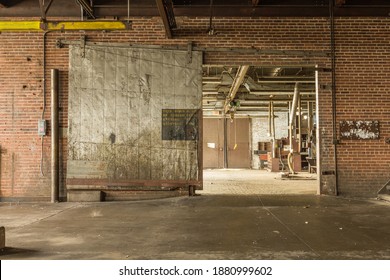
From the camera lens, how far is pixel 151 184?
846 cm

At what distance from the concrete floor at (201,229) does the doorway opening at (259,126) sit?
15.3 feet

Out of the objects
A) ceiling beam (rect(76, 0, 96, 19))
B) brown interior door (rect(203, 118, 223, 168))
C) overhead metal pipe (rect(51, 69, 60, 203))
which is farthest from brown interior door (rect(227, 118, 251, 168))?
overhead metal pipe (rect(51, 69, 60, 203))

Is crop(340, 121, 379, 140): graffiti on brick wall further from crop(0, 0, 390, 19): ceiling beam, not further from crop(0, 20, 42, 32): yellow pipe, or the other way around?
crop(0, 20, 42, 32): yellow pipe

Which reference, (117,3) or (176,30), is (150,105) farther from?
(117,3)

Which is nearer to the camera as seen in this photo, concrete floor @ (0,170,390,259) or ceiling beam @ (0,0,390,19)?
concrete floor @ (0,170,390,259)

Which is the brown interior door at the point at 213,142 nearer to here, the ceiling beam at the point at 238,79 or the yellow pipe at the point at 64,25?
the ceiling beam at the point at 238,79

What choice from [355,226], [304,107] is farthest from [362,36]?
[304,107]

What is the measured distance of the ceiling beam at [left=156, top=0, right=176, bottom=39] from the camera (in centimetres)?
718

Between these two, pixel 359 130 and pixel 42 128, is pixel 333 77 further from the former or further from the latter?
pixel 42 128

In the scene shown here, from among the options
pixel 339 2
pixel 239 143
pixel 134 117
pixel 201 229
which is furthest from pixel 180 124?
pixel 239 143

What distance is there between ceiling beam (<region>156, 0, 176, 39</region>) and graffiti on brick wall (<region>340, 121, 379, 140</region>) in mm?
4756

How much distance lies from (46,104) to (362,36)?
7.95 meters

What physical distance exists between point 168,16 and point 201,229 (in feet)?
16.0

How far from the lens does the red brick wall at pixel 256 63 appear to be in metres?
8.53
